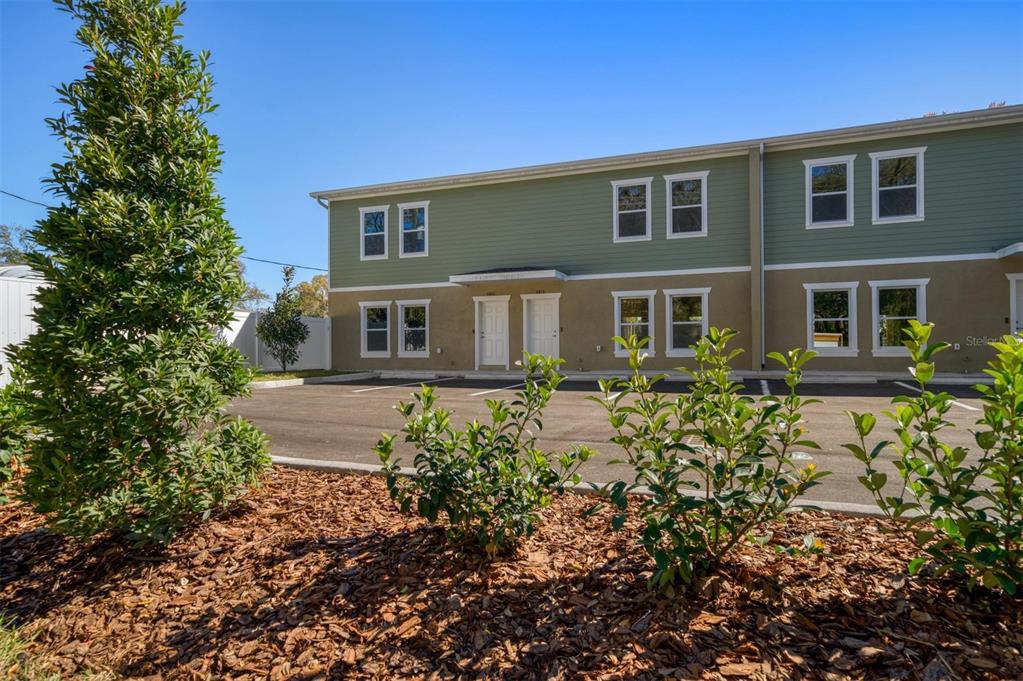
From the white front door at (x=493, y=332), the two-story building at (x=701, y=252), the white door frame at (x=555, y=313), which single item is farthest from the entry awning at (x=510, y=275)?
the white front door at (x=493, y=332)

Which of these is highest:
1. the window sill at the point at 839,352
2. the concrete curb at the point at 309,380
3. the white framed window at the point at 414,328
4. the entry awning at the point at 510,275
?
the entry awning at the point at 510,275

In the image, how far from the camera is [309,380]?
1622 cm

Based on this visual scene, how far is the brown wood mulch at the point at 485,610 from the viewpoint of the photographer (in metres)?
2.22

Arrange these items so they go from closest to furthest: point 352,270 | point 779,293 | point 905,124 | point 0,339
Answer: point 0,339 → point 905,124 → point 779,293 → point 352,270

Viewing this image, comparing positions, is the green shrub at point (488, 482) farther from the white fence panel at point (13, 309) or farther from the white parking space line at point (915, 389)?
the white fence panel at point (13, 309)

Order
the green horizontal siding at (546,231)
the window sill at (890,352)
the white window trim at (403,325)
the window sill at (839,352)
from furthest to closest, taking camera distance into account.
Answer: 1. the white window trim at (403,325)
2. the green horizontal siding at (546,231)
3. the window sill at (839,352)
4. the window sill at (890,352)

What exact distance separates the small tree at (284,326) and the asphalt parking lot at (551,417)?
12.4ft

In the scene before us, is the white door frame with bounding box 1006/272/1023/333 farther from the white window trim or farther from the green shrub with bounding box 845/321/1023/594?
the white window trim

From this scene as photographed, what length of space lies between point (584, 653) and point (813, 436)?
5787 millimetres

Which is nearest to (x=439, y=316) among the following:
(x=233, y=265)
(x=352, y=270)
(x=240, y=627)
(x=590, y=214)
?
(x=352, y=270)

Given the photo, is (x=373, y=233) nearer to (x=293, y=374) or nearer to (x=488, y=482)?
(x=293, y=374)

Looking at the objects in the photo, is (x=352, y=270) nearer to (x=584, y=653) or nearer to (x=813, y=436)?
(x=813, y=436)

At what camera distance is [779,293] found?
15.2 metres

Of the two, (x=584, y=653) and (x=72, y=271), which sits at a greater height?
(x=72, y=271)
